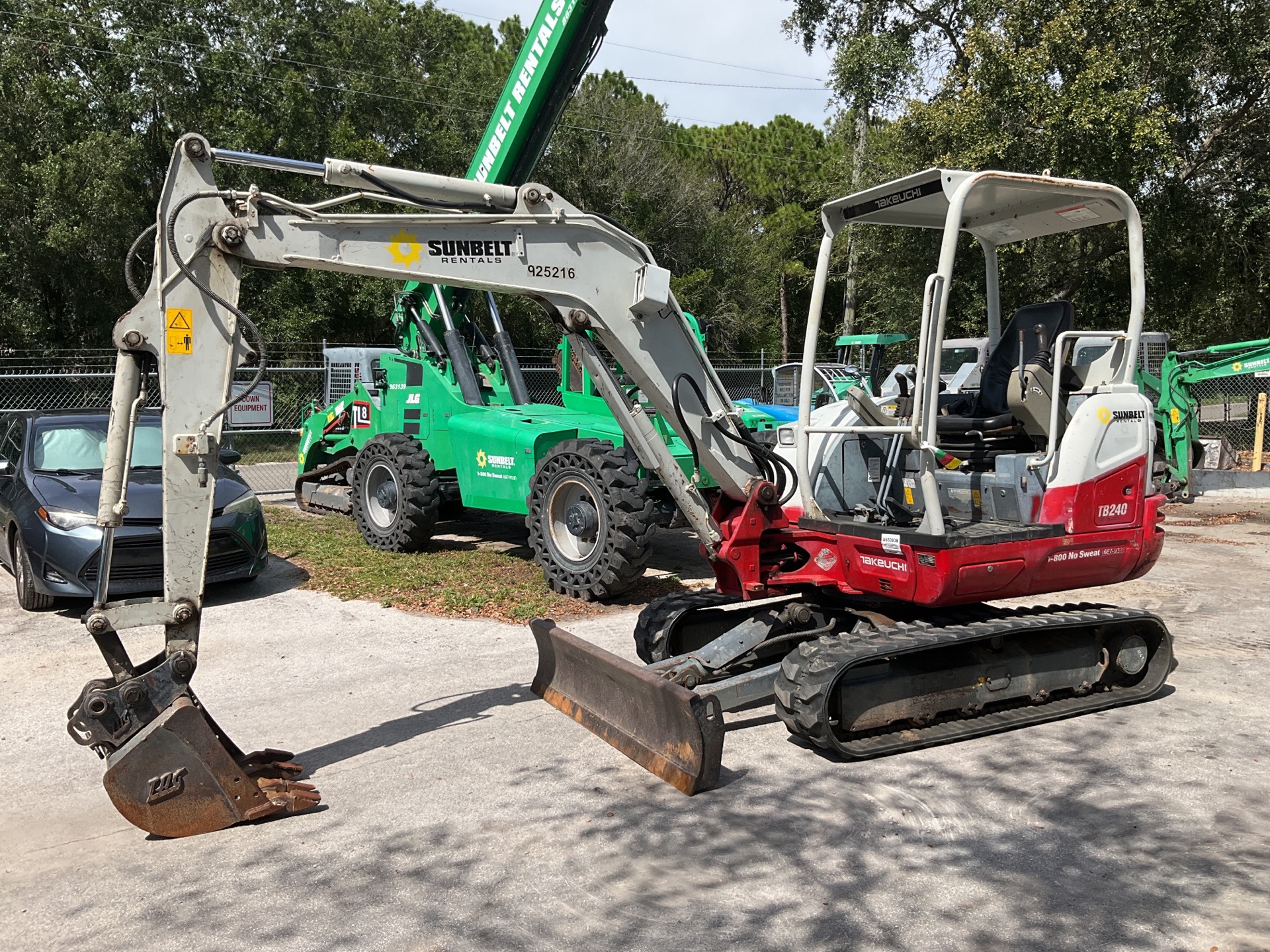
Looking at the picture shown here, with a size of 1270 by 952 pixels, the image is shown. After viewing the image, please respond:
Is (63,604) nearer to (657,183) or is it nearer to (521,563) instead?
(521,563)

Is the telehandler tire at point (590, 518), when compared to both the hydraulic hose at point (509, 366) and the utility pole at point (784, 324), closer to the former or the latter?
the hydraulic hose at point (509, 366)

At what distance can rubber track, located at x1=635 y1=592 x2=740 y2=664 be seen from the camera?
648 cm

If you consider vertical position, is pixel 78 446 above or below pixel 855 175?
below

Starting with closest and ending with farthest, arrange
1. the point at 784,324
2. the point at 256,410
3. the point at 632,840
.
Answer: the point at 632,840, the point at 256,410, the point at 784,324

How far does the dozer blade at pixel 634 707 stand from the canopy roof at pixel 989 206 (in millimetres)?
2939

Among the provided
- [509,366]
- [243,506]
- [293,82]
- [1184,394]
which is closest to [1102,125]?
[1184,394]

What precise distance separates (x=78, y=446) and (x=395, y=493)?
2935 millimetres

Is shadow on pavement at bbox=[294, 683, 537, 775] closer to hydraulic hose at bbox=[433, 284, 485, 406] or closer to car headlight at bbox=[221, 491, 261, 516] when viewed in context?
car headlight at bbox=[221, 491, 261, 516]

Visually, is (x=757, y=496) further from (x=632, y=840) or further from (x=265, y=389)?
(x=265, y=389)

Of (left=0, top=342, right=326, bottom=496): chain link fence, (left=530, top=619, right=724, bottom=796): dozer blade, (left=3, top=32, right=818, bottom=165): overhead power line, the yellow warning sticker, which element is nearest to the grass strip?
(left=530, top=619, right=724, bottom=796): dozer blade

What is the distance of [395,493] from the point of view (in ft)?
36.2

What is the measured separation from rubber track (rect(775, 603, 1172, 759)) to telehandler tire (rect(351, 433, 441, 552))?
5881mm

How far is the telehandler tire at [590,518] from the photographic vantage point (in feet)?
28.1

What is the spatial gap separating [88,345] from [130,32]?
7.00m
